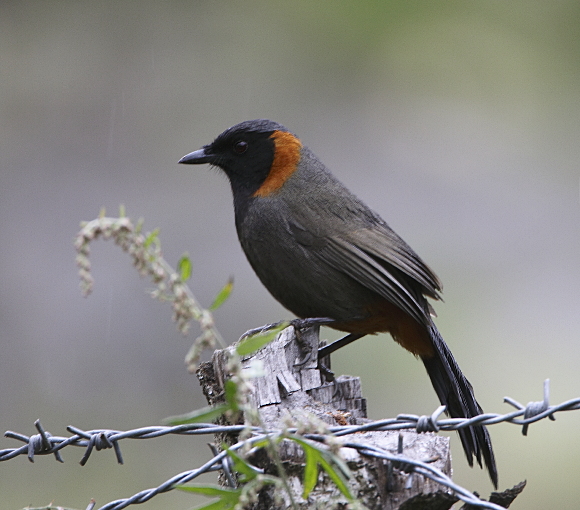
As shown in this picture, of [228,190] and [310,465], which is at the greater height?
[228,190]

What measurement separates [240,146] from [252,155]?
84 millimetres

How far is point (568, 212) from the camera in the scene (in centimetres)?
976

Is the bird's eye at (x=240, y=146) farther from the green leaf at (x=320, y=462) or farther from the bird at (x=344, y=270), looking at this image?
the green leaf at (x=320, y=462)

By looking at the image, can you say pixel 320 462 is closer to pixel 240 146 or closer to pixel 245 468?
pixel 245 468

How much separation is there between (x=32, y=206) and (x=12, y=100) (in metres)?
2.30

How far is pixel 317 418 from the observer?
2518mm

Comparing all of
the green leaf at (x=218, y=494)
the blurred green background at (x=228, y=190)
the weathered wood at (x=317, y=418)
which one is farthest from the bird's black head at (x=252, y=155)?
the blurred green background at (x=228, y=190)

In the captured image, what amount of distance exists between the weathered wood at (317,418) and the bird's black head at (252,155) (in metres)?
1.00

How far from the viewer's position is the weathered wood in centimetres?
211

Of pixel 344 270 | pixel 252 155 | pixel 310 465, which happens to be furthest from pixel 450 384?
pixel 310 465

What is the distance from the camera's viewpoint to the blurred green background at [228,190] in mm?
6977

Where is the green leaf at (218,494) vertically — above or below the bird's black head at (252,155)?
below

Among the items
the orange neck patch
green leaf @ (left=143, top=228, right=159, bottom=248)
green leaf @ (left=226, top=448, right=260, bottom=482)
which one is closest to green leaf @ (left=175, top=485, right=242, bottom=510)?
green leaf @ (left=226, top=448, right=260, bottom=482)

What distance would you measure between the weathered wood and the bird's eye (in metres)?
1.17
